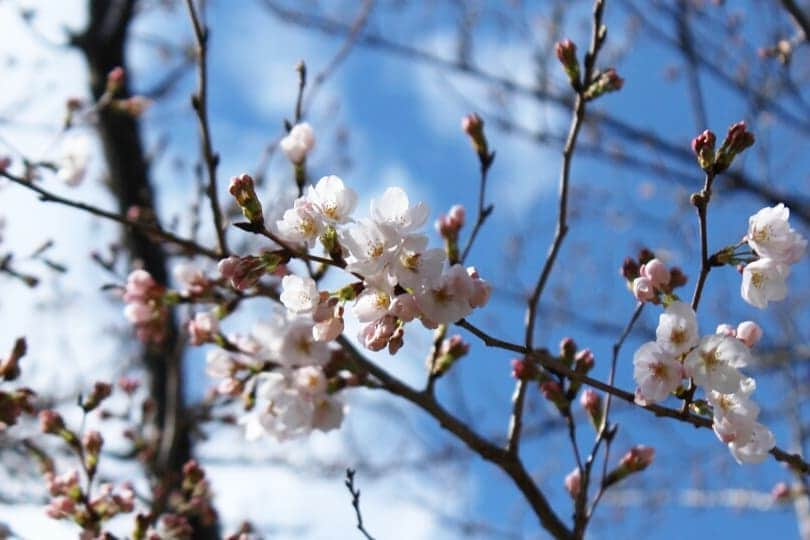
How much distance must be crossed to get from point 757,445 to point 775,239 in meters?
0.39

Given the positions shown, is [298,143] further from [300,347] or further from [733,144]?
[733,144]

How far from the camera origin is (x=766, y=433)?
1.55 meters

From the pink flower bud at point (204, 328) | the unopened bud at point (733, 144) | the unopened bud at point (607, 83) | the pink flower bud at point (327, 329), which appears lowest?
the pink flower bud at point (327, 329)

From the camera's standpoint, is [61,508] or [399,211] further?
[61,508]

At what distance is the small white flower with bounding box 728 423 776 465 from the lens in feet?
5.03

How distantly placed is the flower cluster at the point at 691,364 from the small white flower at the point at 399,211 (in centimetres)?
45

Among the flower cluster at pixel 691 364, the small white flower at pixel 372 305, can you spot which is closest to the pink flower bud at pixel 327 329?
the small white flower at pixel 372 305

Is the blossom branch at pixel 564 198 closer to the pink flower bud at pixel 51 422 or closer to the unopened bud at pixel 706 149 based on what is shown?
the unopened bud at pixel 706 149

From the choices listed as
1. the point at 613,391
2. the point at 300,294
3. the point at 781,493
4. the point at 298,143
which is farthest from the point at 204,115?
the point at 781,493

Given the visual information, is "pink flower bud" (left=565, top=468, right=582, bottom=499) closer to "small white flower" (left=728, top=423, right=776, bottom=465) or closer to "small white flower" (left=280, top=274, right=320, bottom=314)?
"small white flower" (left=728, top=423, right=776, bottom=465)

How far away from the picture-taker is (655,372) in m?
1.43

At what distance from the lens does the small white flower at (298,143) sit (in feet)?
6.77

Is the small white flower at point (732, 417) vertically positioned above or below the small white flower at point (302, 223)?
below

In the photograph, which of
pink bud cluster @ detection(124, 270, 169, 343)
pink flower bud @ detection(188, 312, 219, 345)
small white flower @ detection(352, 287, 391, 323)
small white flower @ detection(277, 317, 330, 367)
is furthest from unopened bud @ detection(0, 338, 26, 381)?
small white flower @ detection(352, 287, 391, 323)
